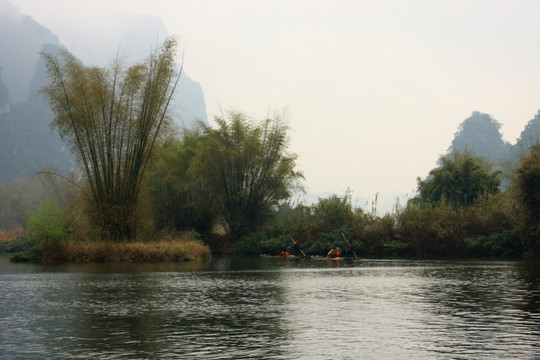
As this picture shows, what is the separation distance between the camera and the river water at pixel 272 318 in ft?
29.5

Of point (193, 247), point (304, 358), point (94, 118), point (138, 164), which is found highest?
point (94, 118)

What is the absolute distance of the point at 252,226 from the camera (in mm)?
47062

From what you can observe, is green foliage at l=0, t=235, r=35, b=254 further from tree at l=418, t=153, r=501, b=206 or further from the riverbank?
tree at l=418, t=153, r=501, b=206

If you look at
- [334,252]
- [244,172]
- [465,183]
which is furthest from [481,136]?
[334,252]

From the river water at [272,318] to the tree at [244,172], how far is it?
25.9 metres

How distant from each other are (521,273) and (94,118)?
22178mm

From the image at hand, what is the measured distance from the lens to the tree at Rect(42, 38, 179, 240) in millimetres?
32031

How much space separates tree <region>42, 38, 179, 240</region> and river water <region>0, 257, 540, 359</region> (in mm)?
11680

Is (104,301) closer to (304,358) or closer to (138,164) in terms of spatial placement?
(304,358)

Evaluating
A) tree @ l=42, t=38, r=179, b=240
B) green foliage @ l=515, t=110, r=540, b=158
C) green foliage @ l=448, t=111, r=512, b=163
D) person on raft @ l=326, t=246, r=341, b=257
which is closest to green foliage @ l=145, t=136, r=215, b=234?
tree @ l=42, t=38, r=179, b=240

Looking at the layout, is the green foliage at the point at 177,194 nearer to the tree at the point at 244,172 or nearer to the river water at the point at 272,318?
the tree at the point at 244,172

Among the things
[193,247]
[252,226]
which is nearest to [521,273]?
[193,247]

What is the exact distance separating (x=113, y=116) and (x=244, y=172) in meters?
15.4

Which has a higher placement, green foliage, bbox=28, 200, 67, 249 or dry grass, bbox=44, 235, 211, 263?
green foliage, bbox=28, 200, 67, 249
